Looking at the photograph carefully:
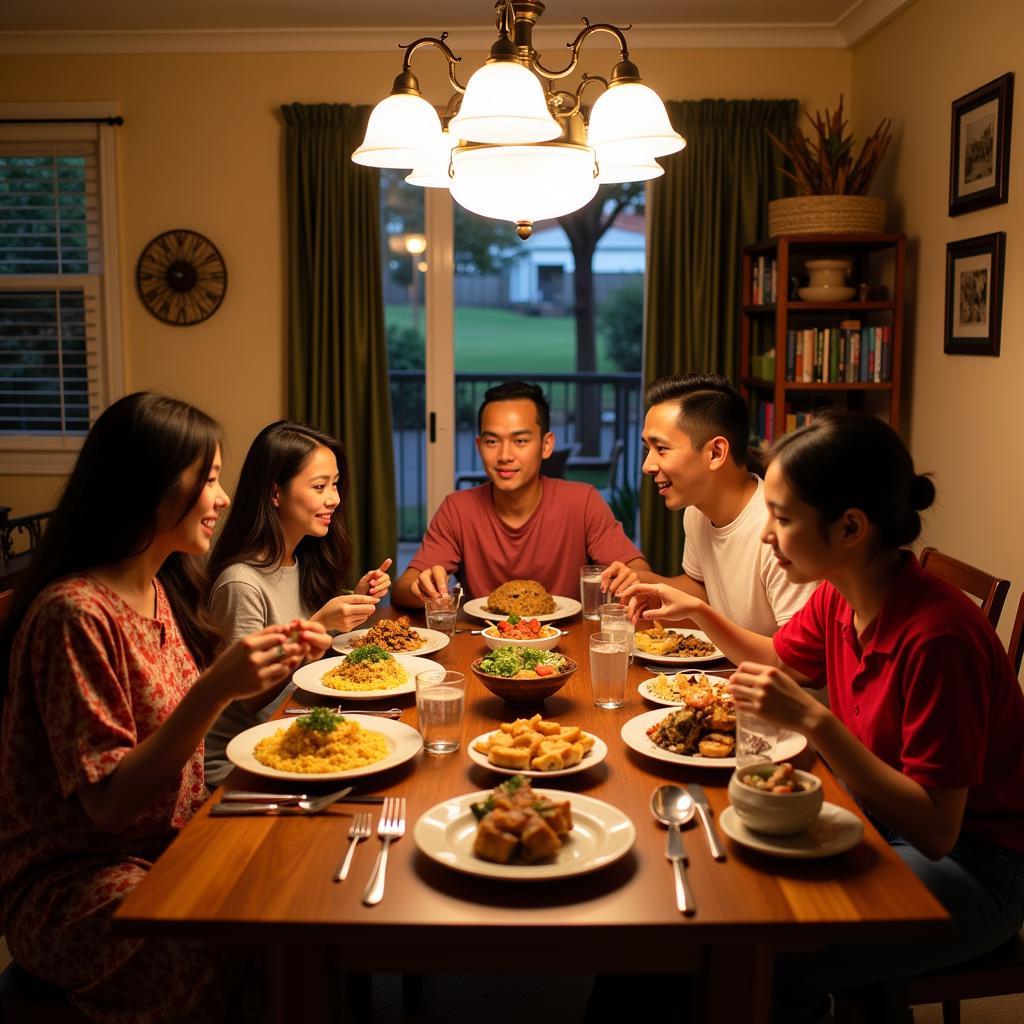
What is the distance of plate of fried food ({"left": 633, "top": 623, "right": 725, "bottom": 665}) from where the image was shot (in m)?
2.20

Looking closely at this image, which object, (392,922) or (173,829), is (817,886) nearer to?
(392,922)

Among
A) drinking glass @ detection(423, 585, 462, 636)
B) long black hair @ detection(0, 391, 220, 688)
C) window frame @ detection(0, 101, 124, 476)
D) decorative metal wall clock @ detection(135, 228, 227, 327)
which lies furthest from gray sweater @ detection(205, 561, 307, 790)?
window frame @ detection(0, 101, 124, 476)

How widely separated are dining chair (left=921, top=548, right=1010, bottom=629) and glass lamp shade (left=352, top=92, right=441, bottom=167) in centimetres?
130

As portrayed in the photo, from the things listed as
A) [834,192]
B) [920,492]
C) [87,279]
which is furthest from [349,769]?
[87,279]

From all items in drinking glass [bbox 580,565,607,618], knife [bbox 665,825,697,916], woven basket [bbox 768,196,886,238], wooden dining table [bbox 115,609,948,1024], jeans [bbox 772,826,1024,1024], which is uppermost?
woven basket [bbox 768,196,886,238]

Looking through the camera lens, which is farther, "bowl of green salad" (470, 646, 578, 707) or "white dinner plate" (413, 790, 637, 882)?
"bowl of green salad" (470, 646, 578, 707)

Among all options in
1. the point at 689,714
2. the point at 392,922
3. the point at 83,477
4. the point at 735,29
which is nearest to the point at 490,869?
the point at 392,922

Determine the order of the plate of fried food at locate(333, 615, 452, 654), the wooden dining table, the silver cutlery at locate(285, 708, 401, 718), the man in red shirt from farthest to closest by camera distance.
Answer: the man in red shirt
the plate of fried food at locate(333, 615, 452, 654)
the silver cutlery at locate(285, 708, 401, 718)
the wooden dining table

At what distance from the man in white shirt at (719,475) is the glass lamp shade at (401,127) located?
35.5 inches

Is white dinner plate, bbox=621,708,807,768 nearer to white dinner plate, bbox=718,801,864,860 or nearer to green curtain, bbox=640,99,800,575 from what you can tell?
white dinner plate, bbox=718,801,864,860

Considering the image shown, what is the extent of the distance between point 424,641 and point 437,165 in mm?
1008

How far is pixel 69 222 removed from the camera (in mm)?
4930

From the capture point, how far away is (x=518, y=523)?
126 inches

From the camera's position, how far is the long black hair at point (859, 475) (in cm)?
158
